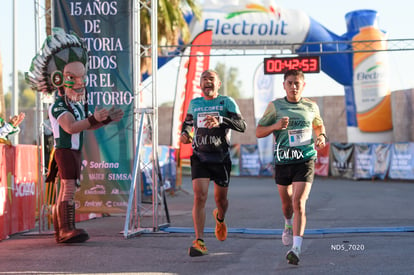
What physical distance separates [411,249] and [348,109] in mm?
22224

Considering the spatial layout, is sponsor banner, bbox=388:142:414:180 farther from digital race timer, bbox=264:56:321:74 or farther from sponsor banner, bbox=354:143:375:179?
digital race timer, bbox=264:56:321:74

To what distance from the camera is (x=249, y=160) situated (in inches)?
1278

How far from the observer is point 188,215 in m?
13.3

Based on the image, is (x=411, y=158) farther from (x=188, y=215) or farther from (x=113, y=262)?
(x=113, y=262)

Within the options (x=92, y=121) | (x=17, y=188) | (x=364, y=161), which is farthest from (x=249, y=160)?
(x=92, y=121)

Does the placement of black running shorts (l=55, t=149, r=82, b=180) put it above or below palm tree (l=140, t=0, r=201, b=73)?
below

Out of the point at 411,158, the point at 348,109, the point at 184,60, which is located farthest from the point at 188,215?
the point at 348,109

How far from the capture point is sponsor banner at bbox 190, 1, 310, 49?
84.9 feet

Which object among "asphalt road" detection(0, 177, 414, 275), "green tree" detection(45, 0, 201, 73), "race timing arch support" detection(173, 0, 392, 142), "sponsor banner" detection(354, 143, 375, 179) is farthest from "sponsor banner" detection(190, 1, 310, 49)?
"asphalt road" detection(0, 177, 414, 275)

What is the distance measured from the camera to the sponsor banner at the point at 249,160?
32188 millimetres

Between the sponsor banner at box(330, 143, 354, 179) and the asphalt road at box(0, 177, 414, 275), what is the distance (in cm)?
1546

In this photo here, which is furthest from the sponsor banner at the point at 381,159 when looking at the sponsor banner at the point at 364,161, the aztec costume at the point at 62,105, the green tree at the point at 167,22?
the aztec costume at the point at 62,105

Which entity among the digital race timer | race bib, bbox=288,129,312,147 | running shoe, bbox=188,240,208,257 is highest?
the digital race timer

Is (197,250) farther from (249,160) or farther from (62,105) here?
(249,160)
